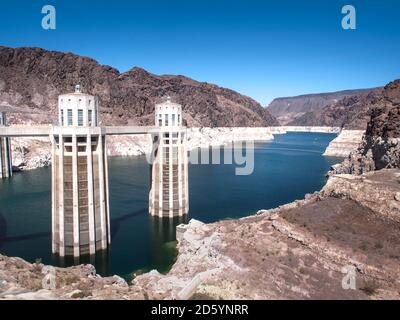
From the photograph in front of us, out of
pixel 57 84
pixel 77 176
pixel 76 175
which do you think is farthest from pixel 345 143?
pixel 57 84

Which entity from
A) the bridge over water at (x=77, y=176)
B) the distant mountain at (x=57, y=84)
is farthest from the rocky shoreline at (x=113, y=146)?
the bridge over water at (x=77, y=176)

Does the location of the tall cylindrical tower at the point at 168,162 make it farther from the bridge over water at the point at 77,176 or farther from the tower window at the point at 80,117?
the tower window at the point at 80,117

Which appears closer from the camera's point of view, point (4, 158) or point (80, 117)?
point (80, 117)

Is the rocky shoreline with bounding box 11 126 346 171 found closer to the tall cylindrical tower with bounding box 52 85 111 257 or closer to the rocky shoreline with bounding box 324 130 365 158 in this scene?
the rocky shoreline with bounding box 324 130 365 158

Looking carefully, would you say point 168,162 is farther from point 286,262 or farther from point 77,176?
point 286,262

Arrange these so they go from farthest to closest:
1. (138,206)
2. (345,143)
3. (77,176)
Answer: (345,143)
(138,206)
(77,176)
